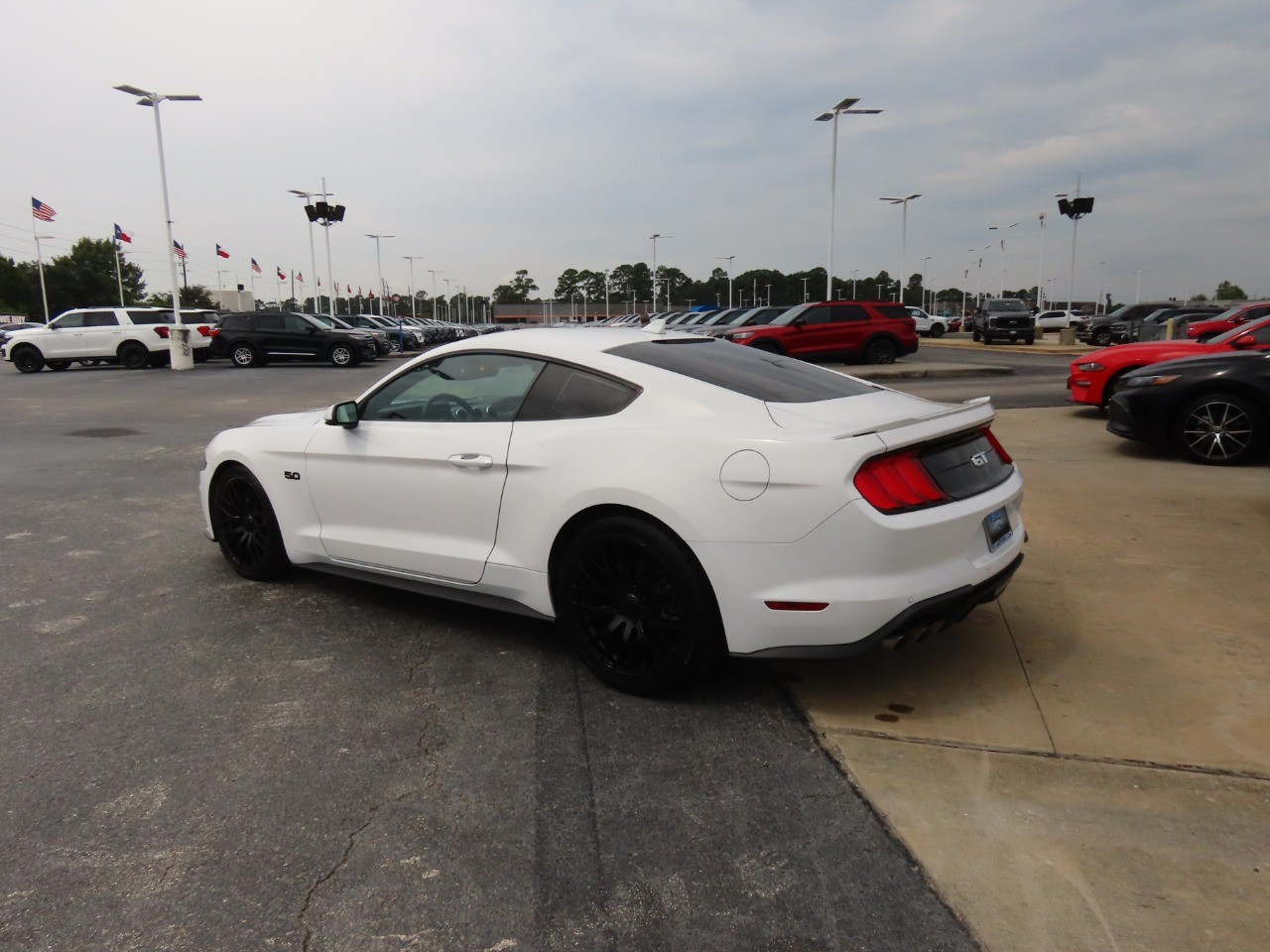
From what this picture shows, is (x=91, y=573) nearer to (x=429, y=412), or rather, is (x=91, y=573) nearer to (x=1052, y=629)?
(x=429, y=412)

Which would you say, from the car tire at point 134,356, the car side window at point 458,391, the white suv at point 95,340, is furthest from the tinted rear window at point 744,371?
the car tire at point 134,356

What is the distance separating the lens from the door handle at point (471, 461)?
13.0 feet

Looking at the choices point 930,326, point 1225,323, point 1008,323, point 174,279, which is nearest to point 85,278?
point 174,279

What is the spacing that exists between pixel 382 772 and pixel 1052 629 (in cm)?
313

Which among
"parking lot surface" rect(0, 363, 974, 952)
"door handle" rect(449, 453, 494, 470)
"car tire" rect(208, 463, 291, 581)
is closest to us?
"parking lot surface" rect(0, 363, 974, 952)

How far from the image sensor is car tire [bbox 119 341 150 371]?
26891 millimetres

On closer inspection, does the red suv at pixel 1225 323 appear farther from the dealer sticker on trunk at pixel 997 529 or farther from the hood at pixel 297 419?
the hood at pixel 297 419

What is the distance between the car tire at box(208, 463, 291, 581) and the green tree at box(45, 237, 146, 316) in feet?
356

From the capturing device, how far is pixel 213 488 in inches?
211

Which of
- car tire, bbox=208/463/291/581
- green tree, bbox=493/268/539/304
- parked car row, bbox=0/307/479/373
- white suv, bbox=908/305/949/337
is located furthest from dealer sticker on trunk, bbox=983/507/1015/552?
green tree, bbox=493/268/539/304

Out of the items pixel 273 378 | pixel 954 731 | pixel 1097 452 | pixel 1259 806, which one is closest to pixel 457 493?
pixel 954 731

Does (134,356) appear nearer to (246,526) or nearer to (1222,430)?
(246,526)

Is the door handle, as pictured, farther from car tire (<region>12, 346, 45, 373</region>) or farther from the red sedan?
car tire (<region>12, 346, 45, 373</region>)

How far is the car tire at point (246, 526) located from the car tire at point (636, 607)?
2128mm
